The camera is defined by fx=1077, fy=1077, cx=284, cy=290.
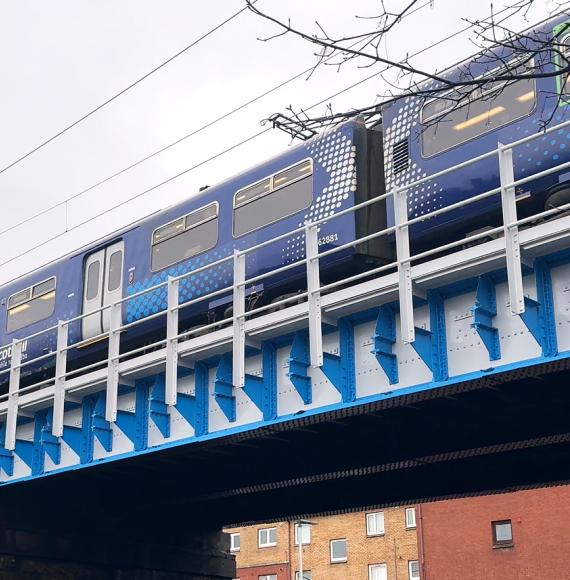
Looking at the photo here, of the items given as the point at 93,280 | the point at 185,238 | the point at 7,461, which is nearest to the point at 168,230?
the point at 185,238

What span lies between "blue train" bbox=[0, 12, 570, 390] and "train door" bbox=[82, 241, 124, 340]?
3 centimetres

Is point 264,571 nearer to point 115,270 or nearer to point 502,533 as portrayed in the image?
point 502,533

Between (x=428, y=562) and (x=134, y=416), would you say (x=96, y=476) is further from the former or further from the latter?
(x=428, y=562)

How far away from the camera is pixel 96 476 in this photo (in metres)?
19.3

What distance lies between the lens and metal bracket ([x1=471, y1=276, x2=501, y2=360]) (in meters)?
11.6

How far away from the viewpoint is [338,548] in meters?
Answer: 46.6

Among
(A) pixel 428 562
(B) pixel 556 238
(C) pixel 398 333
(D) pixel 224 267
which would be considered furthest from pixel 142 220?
(A) pixel 428 562

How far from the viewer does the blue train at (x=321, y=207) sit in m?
13.7

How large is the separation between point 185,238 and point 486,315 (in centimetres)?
809

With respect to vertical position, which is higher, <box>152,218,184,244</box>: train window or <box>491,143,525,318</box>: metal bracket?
<box>152,218,184,244</box>: train window

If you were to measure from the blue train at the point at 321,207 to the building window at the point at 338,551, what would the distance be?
27.1m

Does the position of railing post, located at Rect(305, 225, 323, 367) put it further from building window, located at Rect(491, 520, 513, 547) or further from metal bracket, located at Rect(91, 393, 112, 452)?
building window, located at Rect(491, 520, 513, 547)

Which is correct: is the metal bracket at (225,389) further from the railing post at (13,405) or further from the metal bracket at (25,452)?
the metal bracket at (25,452)

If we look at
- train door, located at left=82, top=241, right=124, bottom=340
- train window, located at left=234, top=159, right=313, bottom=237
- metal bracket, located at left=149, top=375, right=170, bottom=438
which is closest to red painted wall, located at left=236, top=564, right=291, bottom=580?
train door, located at left=82, top=241, right=124, bottom=340
